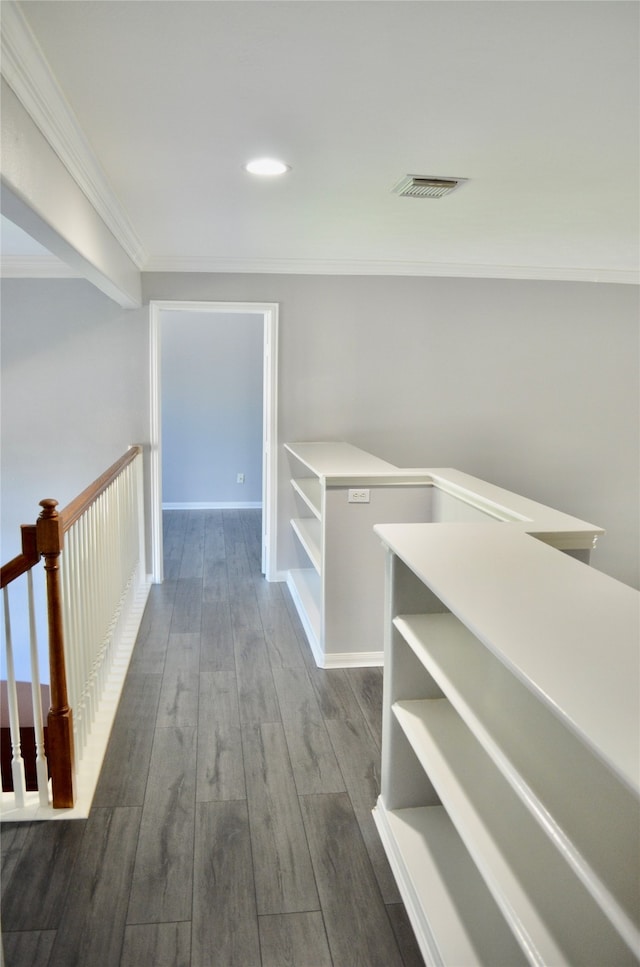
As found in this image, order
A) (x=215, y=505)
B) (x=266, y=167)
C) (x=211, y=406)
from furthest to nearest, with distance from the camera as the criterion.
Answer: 1. (x=215, y=505)
2. (x=211, y=406)
3. (x=266, y=167)

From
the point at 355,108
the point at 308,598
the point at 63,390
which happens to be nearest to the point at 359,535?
the point at 308,598

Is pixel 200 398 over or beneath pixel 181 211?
beneath

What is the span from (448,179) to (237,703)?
2504mm

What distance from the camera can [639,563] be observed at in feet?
17.5

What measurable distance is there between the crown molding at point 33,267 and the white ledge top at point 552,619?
362 cm

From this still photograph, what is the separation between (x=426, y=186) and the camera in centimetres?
283

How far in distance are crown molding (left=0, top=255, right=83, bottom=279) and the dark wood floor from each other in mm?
2777

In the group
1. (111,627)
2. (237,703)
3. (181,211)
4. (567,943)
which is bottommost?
(237,703)

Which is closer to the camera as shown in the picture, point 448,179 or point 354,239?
point 448,179

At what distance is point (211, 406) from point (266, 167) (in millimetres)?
4965

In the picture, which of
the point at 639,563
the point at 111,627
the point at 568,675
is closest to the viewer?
the point at 568,675

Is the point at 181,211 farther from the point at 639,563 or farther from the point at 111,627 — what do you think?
the point at 639,563

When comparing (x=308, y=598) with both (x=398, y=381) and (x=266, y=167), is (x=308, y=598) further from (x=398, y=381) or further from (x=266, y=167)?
(x=266, y=167)

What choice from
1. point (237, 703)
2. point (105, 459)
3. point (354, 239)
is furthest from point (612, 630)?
point (105, 459)
